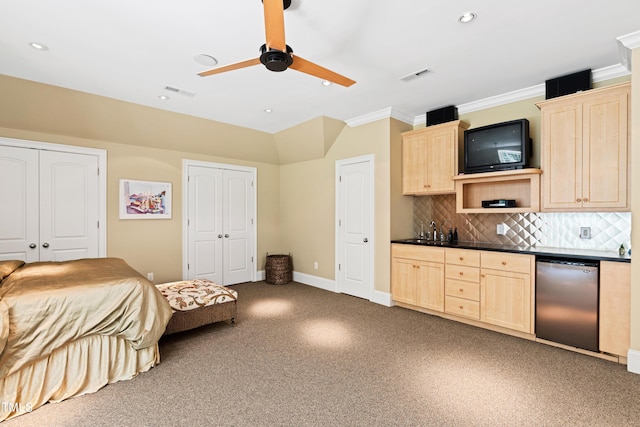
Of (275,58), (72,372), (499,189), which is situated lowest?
(72,372)

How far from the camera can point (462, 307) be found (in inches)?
148

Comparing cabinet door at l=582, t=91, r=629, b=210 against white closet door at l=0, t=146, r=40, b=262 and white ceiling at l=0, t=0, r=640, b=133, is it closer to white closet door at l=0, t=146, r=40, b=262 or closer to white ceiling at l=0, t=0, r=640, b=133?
white ceiling at l=0, t=0, r=640, b=133

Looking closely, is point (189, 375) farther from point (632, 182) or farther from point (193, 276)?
point (632, 182)

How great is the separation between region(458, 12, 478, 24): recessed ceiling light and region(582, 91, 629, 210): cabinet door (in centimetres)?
172

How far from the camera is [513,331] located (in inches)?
134

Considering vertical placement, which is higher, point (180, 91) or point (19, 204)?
point (180, 91)

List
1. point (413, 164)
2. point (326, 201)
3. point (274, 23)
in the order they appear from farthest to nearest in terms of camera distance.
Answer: point (326, 201) → point (413, 164) → point (274, 23)

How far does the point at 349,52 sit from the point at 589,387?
3.37 m

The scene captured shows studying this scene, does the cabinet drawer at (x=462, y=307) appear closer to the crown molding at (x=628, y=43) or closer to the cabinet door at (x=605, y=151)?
the cabinet door at (x=605, y=151)

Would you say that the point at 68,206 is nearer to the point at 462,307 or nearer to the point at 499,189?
the point at 462,307

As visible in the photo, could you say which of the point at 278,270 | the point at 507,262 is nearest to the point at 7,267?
the point at 278,270

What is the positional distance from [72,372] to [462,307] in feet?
12.6

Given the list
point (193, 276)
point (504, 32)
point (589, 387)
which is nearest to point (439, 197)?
point (504, 32)

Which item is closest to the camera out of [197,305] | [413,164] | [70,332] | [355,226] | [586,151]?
[70,332]
